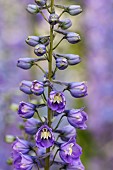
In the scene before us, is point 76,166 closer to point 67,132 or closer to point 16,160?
point 67,132

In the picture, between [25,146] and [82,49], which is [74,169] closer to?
[25,146]

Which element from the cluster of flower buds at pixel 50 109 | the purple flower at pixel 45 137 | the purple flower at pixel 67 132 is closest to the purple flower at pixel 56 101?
the cluster of flower buds at pixel 50 109

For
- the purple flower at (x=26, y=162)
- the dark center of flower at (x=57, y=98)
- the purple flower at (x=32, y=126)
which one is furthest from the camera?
the purple flower at (x=32, y=126)

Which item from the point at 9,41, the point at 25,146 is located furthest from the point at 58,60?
the point at 9,41

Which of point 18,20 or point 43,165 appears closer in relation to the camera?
point 43,165

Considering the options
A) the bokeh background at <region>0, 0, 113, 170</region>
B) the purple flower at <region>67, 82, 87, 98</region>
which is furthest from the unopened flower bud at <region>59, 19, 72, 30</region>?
the bokeh background at <region>0, 0, 113, 170</region>

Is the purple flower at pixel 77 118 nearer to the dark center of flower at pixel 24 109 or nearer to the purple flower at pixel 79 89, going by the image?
the purple flower at pixel 79 89
